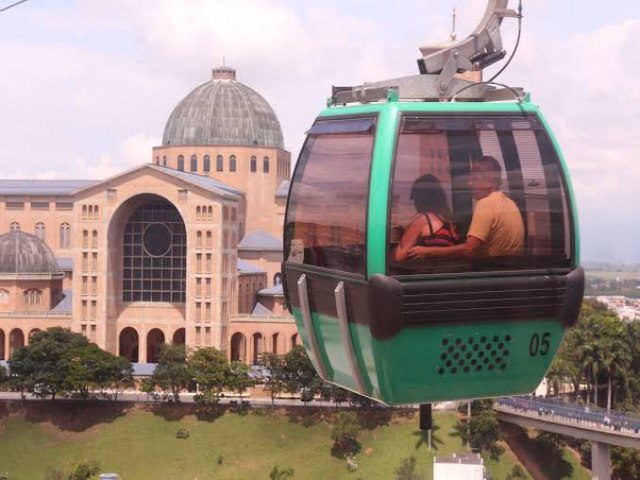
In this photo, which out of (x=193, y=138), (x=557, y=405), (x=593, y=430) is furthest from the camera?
(x=193, y=138)

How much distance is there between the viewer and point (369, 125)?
8.02 m

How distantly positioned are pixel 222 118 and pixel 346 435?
33657mm

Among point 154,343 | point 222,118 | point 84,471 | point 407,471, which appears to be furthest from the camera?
point 222,118

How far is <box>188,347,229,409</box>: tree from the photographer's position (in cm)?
7212

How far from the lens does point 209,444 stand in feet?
226

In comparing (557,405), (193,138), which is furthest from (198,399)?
(193,138)

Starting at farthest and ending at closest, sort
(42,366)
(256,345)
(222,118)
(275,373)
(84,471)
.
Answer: (222,118), (256,345), (275,373), (42,366), (84,471)

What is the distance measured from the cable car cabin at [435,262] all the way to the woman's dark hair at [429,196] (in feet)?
0.12

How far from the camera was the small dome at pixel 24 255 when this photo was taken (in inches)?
3374

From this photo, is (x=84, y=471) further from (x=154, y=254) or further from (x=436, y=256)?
(x=436, y=256)

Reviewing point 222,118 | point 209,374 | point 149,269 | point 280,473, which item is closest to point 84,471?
point 280,473

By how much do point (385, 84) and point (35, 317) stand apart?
3114 inches

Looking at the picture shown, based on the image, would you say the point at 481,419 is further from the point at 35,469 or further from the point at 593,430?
the point at 35,469

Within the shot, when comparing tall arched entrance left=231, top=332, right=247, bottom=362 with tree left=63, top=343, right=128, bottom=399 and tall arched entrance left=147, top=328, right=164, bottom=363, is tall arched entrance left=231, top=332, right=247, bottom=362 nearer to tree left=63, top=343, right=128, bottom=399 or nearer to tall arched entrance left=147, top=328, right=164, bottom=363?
tall arched entrance left=147, top=328, right=164, bottom=363
